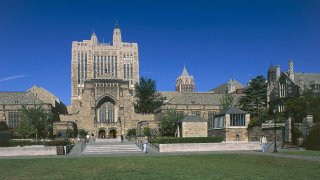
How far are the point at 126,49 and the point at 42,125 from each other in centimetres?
7466

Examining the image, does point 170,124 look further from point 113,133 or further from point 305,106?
point 113,133

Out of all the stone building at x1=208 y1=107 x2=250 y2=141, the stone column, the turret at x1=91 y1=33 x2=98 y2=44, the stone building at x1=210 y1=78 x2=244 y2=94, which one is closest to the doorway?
the stone building at x1=208 y1=107 x2=250 y2=141

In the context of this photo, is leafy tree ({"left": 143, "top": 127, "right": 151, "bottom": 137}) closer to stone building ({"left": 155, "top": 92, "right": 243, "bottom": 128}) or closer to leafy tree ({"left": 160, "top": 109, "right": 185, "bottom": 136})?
leafy tree ({"left": 160, "top": 109, "right": 185, "bottom": 136})

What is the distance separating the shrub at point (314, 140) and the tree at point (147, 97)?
210ft

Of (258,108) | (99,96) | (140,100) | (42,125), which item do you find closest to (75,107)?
(99,96)

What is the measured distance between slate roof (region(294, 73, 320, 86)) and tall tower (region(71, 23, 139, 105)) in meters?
68.9

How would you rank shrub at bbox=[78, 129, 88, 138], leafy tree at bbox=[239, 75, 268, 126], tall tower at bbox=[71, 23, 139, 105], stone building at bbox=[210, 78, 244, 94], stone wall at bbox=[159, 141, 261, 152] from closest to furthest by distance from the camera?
stone wall at bbox=[159, 141, 261, 152] < leafy tree at bbox=[239, 75, 268, 126] < shrub at bbox=[78, 129, 88, 138] < stone building at bbox=[210, 78, 244, 94] < tall tower at bbox=[71, 23, 139, 105]

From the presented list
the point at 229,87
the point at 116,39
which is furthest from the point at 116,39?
the point at 229,87

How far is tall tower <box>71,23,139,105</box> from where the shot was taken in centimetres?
13888

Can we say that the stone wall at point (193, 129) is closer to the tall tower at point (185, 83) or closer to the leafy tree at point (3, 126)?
the leafy tree at point (3, 126)

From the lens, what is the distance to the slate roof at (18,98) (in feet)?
290

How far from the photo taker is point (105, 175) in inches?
763

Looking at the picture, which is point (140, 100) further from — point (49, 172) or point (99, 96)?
point (49, 172)

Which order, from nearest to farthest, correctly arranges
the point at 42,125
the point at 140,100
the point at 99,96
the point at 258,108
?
1. the point at 42,125
2. the point at 258,108
3. the point at 99,96
4. the point at 140,100
